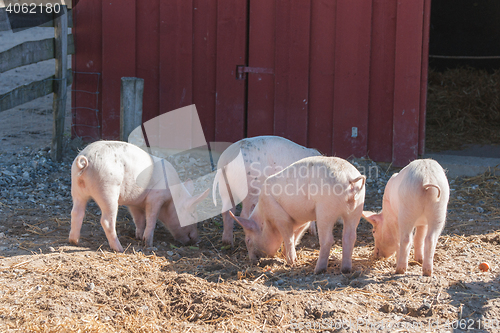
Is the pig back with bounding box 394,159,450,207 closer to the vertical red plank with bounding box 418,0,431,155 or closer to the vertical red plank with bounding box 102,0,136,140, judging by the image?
the vertical red plank with bounding box 418,0,431,155

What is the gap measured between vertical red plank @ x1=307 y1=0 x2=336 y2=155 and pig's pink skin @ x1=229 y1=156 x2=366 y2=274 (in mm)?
2907

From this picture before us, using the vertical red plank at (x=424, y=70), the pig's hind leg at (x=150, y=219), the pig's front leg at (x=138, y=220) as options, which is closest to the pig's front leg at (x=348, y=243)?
the pig's hind leg at (x=150, y=219)

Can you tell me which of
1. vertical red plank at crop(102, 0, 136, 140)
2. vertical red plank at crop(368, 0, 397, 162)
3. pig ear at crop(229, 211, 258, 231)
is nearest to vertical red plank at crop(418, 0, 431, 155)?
vertical red plank at crop(368, 0, 397, 162)

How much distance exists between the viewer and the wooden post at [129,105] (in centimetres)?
648

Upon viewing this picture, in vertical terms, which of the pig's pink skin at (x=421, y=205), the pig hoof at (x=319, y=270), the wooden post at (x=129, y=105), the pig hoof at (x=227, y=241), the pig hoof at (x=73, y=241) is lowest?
the pig hoof at (x=227, y=241)

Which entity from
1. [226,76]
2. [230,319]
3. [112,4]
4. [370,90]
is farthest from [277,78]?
[230,319]

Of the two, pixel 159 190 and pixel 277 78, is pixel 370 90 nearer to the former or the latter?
pixel 277 78

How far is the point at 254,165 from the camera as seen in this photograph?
5.38m

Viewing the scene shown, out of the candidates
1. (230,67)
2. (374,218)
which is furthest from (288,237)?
(230,67)

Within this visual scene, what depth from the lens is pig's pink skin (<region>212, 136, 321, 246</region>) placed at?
536 centimetres

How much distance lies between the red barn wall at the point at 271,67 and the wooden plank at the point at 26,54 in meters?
0.87

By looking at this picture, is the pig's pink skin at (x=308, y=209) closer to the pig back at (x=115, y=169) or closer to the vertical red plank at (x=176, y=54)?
the pig back at (x=115, y=169)

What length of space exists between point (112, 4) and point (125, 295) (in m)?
5.51

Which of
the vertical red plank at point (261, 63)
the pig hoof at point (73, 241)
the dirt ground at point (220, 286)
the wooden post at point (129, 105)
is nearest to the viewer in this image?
the dirt ground at point (220, 286)
